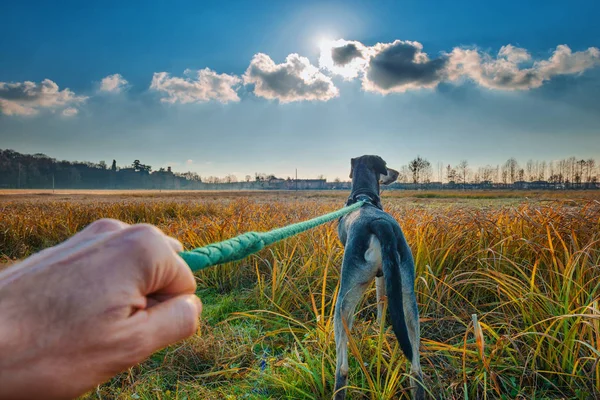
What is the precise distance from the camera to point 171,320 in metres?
0.56

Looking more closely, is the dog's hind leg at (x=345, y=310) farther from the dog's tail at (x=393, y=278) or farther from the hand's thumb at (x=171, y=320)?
the hand's thumb at (x=171, y=320)

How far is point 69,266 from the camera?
1.54 feet

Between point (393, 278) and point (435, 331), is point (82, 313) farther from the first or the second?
point (435, 331)

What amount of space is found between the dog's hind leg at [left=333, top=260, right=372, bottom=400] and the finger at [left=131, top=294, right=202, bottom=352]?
1.66 meters

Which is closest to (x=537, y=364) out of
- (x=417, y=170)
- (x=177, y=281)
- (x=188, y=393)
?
(x=188, y=393)

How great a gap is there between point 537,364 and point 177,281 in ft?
9.59

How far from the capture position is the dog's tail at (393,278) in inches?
77.5

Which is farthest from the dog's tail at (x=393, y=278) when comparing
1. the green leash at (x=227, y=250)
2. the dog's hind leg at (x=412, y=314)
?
the green leash at (x=227, y=250)

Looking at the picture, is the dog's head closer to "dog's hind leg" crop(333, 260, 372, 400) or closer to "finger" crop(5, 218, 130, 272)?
"dog's hind leg" crop(333, 260, 372, 400)

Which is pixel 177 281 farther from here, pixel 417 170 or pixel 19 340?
pixel 417 170

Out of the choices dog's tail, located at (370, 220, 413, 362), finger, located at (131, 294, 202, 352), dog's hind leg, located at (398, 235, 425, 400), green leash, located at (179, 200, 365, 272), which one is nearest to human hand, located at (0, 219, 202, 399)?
finger, located at (131, 294, 202, 352)

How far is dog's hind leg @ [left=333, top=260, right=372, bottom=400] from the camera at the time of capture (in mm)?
2096

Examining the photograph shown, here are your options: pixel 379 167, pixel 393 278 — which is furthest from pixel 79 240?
pixel 379 167

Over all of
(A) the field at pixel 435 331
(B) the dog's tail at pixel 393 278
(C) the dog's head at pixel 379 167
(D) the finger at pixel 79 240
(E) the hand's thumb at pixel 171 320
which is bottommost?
(A) the field at pixel 435 331
